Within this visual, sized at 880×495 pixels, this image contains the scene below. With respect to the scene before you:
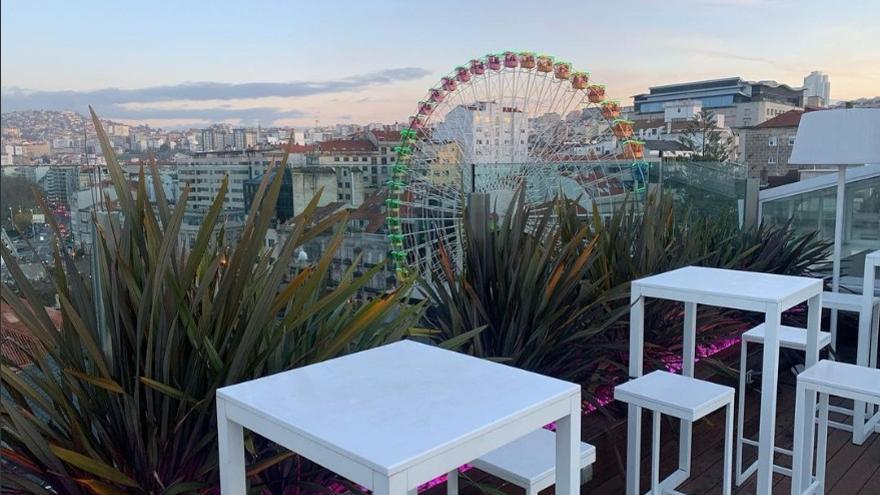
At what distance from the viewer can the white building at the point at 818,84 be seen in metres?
10.1

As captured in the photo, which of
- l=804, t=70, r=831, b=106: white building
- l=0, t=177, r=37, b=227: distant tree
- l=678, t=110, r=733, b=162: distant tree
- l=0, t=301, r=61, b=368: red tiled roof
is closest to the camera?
l=0, t=177, r=37, b=227: distant tree

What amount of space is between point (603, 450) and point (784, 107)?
50275 mm

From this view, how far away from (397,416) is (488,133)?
631 cm

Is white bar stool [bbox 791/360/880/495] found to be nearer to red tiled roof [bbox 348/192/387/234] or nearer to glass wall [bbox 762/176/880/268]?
red tiled roof [bbox 348/192/387/234]

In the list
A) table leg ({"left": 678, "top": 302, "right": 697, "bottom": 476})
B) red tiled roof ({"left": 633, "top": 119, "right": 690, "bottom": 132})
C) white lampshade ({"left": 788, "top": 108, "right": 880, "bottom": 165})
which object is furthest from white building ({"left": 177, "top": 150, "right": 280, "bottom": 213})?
red tiled roof ({"left": 633, "top": 119, "right": 690, "bottom": 132})

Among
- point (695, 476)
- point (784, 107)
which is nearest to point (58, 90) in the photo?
point (695, 476)

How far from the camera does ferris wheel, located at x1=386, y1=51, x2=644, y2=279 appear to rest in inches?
227

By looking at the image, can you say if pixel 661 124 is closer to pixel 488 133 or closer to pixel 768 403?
pixel 488 133

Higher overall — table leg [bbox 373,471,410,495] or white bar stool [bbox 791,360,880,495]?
table leg [bbox 373,471,410,495]

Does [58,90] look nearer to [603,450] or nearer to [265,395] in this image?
[265,395]

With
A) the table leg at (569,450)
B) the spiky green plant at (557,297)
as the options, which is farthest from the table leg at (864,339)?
the table leg at (569,450)

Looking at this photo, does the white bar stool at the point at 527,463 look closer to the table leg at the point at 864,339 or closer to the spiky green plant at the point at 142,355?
the spiky green plant at the point at 142,355

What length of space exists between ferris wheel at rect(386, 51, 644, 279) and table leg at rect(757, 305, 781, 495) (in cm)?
307

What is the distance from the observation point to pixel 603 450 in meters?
2.68
